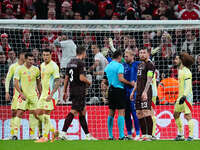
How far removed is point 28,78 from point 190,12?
5941mm

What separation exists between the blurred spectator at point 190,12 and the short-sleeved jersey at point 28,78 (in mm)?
5703

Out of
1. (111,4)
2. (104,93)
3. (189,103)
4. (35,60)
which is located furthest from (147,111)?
(111,4)

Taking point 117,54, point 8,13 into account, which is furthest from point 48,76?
point 8,13

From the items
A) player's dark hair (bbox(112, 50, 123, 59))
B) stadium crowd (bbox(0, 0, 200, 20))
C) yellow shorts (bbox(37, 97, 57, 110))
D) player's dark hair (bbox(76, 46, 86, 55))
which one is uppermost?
stadium crowd (bbox(0, 0, 200, 20))

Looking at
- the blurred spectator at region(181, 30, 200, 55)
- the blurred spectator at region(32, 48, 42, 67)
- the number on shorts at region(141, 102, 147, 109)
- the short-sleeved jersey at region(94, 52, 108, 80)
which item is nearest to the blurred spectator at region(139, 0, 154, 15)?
the blurred spectator at region(181, 30, 200, 55)

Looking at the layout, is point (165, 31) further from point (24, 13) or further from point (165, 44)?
point (24, 13)

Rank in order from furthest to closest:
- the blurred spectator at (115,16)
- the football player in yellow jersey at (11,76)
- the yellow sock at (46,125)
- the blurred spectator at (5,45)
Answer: the blurred spectator at (115,16) < the blurred spectator at (5,45) < the football player in yellow jersey at (11,76) < the yellow sock at (46,125)

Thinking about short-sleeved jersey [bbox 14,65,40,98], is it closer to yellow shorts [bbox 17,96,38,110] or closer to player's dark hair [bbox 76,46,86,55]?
yellow shorts [bbox 17,96,38,110]

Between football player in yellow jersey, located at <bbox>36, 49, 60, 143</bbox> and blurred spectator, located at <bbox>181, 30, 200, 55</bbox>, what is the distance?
11.6 feet

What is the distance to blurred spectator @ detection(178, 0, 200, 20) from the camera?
16422 millimetres

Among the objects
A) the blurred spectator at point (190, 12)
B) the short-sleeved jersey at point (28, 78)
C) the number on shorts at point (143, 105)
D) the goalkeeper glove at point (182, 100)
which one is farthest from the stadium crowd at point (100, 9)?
the number on shorts at point (143, 105)

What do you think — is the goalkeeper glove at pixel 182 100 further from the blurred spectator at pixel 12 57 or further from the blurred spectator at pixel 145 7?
the blurred spectator at pixel 145 7

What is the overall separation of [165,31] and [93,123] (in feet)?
8.97

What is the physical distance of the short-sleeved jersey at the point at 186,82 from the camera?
12023 mm
